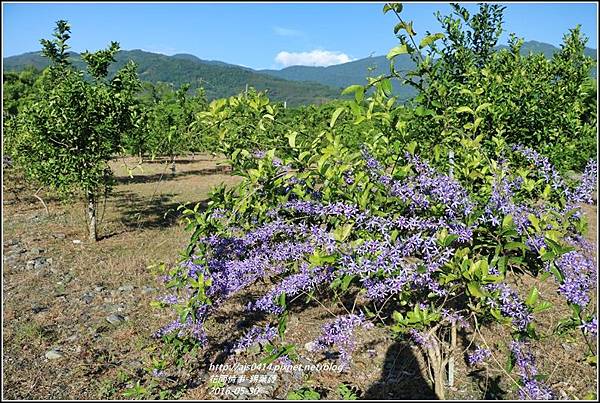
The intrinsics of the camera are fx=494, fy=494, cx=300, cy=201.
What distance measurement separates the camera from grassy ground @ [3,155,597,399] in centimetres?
445

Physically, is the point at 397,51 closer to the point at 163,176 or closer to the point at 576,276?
the point at 576,276

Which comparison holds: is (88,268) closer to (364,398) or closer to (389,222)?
(364,398)

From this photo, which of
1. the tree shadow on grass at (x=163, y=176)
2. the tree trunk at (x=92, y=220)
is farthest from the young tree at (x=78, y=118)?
the tree shadow on grass at (x=163, y=176)

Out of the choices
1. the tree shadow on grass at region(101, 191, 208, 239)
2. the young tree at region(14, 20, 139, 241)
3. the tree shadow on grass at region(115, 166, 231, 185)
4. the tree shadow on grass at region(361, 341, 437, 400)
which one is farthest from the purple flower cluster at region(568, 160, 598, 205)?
the tree shadow on grass at region(115, 166, 231, 185)

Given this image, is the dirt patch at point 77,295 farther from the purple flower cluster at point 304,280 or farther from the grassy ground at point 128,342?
the purple flower cluster at point 304,280

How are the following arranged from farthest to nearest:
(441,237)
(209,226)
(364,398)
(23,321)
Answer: (23,321)
(364,398)
(209,226)
(441,237)

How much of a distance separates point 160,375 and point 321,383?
1456mm

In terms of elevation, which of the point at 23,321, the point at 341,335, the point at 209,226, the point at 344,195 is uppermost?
the point at 344,195

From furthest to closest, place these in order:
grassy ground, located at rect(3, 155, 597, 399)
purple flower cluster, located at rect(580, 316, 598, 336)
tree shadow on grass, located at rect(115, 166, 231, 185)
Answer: tree shadow on grass, located at rect(115, 166, 231, 185) → grassy ground, located at rect(3, 155, 597, 399) → purple flower cluster, located at rect(580, 316, 598, 336)

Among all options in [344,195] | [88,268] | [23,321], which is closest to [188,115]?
[88,268]

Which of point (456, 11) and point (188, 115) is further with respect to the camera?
point (188, 115)

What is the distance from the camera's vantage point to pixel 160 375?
14.6 feet

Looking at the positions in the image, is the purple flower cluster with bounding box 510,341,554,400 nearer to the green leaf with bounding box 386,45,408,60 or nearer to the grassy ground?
the grassy ground

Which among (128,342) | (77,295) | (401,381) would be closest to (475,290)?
(401,381)
